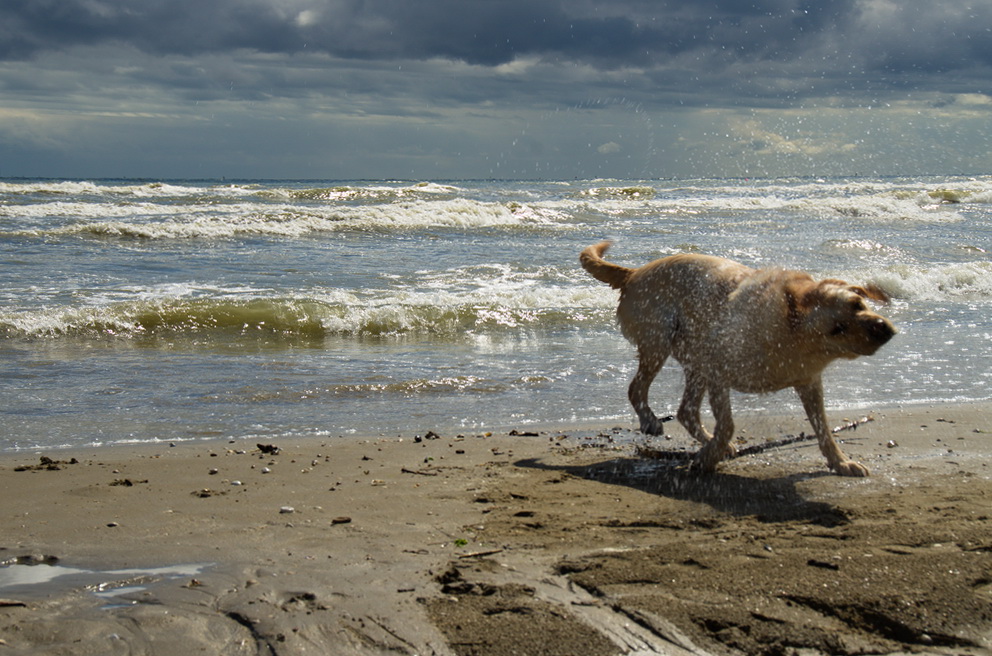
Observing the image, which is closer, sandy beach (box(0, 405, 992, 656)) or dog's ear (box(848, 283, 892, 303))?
sandy beach (box(0, 405, 992, 656))

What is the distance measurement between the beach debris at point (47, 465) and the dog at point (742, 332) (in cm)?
346

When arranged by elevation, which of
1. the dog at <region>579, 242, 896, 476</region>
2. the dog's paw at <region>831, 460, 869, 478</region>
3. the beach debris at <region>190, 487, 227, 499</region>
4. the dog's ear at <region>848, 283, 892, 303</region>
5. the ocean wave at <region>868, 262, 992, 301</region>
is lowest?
the beach debris at <region>190, 487, 227, 499</region>

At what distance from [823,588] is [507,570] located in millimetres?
1086

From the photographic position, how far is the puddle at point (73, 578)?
127 inches

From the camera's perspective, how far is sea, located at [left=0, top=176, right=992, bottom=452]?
6562mm

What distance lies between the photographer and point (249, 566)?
345 centimetres

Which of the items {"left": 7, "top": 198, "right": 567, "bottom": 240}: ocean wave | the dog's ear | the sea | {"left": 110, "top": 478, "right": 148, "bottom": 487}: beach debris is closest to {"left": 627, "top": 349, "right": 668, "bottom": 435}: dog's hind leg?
the sea

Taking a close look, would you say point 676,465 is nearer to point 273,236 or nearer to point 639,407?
point 639,407

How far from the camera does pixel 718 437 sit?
4.98 metres

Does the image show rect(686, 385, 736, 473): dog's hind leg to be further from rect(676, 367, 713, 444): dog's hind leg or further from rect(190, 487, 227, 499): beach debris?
rect(190, 487, 227, 499): beach debris

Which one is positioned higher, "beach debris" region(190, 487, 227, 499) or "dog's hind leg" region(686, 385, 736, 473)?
"dog's hind leg" region(686, 385, 736, 473)

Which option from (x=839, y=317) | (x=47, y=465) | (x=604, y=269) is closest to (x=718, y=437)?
(x=839, y=317)

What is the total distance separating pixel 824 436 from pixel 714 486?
0.81 meters

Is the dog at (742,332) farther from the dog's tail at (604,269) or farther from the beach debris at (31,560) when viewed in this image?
the beach debris at (31,560)
